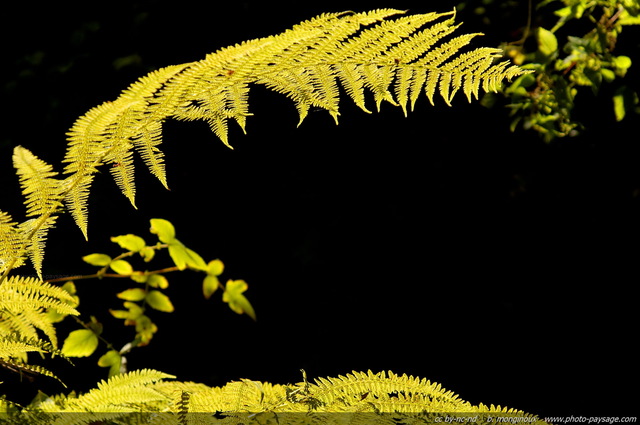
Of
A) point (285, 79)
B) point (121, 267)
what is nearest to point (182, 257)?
point (121, 267)

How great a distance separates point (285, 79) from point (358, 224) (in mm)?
1506

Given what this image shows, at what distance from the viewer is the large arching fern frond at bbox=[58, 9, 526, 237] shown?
0.97 m

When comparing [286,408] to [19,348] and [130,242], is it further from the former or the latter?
[130,242]

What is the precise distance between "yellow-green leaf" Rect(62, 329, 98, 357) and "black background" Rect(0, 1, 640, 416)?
1.97ft

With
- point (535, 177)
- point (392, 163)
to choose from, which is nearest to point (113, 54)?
point (392, 163)

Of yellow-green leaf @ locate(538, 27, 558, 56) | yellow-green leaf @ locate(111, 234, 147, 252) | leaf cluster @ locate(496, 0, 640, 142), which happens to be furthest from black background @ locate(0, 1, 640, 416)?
yellow-green leaf @ locate(111, 234, 147, 252)

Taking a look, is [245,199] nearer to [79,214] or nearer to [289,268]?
[289,268]

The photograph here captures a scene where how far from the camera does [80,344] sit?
1613 millimetres

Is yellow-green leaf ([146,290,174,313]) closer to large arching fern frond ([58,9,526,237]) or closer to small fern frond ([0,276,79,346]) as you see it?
small fern frond ([0,276,79,346])

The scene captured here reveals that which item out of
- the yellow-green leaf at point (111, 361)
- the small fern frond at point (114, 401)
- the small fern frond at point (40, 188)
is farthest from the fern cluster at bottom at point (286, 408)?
the yellow-green leaf at point (111, 361)

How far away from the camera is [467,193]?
7.70 feet

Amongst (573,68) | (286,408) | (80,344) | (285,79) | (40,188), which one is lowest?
(80,344)

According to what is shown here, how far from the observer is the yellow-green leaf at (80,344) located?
1.58 meters

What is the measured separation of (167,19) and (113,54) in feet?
0.88
